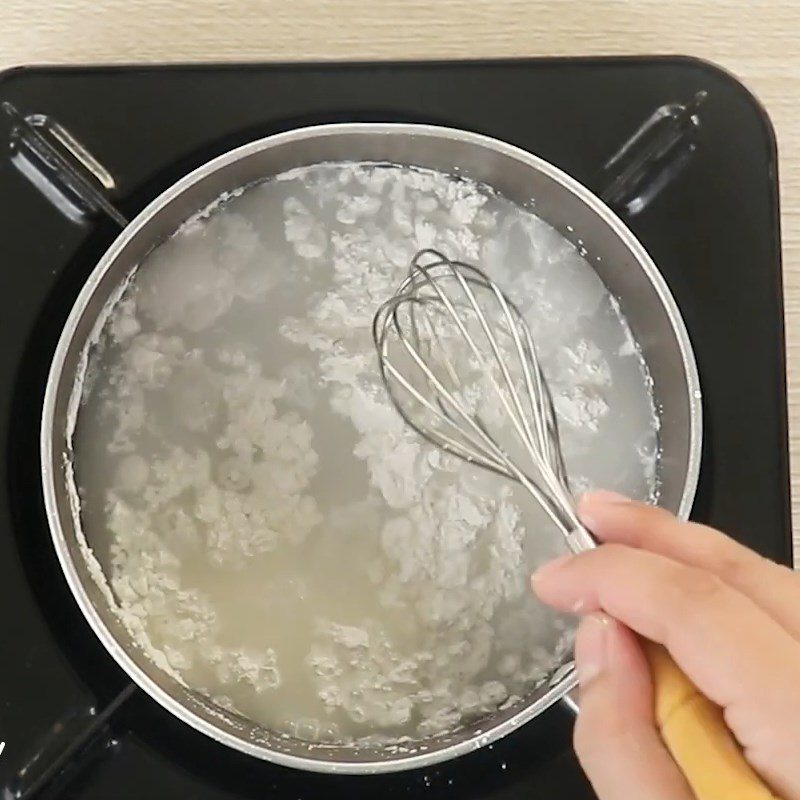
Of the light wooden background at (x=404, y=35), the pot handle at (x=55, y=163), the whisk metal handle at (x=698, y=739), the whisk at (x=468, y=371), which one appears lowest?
the whisk metal handle at (x=698, y=739)

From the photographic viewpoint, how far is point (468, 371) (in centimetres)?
47

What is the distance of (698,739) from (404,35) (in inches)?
13.6

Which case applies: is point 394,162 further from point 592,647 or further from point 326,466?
point 592,647

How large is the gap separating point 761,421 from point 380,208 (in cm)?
20

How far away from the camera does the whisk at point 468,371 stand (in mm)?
443

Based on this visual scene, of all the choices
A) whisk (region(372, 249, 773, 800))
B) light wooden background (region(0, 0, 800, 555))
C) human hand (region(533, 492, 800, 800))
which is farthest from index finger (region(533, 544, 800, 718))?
light wooden background (region(0, 0, 800, 555))

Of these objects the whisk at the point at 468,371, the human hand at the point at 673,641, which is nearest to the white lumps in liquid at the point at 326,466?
the whisk at the point at 468,371

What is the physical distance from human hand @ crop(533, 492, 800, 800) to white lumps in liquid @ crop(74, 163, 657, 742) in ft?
0.35

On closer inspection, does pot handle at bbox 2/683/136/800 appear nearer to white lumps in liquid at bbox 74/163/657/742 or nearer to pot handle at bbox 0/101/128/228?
white lumps in liquid at bbox 74/163/657/742

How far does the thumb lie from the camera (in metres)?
0.29

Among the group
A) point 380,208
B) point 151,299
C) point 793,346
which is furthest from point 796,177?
point 151,299

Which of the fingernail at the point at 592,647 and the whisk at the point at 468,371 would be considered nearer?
the fingernail at the point at 592,647

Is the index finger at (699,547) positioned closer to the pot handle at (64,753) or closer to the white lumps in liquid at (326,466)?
the white lumps in liquid at (326,466)

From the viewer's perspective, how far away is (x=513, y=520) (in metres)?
0.45
